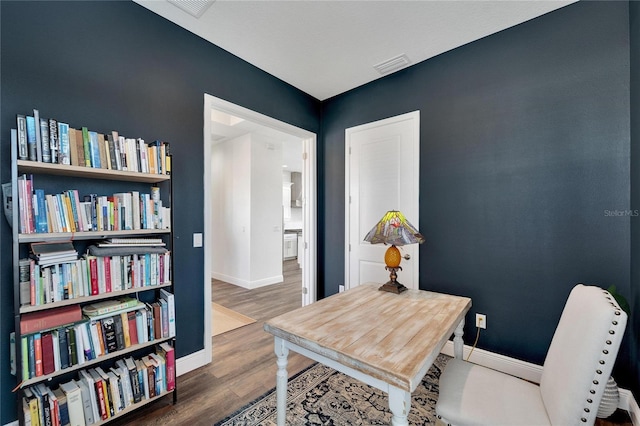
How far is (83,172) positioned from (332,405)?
6.93 ft

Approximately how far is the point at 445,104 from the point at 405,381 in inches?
94.4

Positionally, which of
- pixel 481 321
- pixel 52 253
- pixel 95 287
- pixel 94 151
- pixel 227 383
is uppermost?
pixel 94 151

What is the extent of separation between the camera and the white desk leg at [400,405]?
960 mm

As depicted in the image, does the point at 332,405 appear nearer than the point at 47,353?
No

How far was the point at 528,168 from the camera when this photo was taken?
6.81 ft

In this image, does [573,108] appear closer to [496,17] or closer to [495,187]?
[495,187]

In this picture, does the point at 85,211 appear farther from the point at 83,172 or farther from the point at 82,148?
the point at 82,148

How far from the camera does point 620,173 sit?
5.78ft

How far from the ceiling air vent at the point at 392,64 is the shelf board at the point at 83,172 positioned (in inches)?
87.2

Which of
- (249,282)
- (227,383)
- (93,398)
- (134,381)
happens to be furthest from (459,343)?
(249,282)

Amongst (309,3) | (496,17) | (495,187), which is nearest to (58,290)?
(309,3)

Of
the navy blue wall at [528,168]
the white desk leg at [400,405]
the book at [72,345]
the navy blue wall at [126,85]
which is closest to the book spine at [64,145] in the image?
the navy blue wall at [126,85]

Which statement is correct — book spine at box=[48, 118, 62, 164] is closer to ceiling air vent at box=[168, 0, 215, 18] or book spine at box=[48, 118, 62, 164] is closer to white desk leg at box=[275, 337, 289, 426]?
ceiling air vent at box=[168, 0, 215, 18]

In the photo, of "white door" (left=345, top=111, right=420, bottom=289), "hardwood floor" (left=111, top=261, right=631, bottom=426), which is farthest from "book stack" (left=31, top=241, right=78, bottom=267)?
"white door" (left=345, top=111, right=420, bottom=289)
